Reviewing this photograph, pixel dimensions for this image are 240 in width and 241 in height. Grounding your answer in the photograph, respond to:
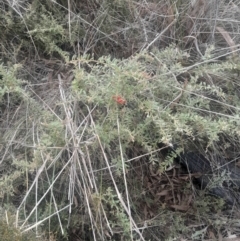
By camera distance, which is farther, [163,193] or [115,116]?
[163,193]

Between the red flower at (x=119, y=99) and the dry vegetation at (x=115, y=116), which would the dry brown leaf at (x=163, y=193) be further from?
the red flower at (x=119, y=99)

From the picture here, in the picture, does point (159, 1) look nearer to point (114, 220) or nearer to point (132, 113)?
point (132, 113)

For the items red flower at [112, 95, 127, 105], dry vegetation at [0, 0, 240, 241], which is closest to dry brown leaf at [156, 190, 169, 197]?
dry vegetation at [0, 0, 240, 241]

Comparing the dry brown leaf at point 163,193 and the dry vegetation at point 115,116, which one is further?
the dry brown leaf at point 163,193

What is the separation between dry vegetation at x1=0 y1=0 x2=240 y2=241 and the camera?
158 cm

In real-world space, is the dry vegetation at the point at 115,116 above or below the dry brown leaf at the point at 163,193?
above

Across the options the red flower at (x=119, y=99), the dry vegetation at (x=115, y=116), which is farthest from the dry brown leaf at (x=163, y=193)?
the red flower at (x=119, y=99)

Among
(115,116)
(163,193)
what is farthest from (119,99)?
(163,193)

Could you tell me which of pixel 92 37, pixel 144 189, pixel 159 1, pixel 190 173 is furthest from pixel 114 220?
pixel 159 1

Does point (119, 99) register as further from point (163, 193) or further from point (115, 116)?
point (163, 193)

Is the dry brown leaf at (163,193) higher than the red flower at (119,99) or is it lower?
lower

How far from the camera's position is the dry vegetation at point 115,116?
1580 mm

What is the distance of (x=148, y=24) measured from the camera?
6.51 feet

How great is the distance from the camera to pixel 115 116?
157 centimetres
